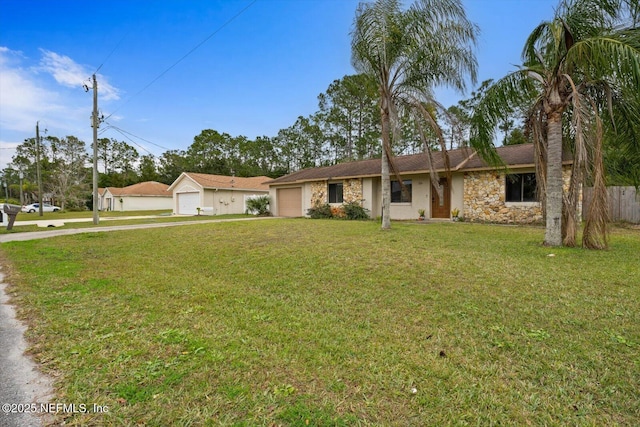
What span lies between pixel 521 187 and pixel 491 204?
1.29 meters

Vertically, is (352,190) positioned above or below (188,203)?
above

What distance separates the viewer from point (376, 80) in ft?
34.0

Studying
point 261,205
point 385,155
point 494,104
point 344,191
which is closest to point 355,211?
point 344,191

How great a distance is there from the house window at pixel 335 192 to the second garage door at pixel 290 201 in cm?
273

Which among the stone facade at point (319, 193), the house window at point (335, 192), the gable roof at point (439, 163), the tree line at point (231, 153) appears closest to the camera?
the gable roof at point (439, 163)

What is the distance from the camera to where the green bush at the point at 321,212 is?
18.0 metres

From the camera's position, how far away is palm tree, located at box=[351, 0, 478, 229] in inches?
366

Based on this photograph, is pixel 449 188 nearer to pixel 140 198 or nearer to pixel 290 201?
pixel 290 201

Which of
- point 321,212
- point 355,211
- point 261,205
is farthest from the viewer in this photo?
point 261,205

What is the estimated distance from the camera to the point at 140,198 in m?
38.0

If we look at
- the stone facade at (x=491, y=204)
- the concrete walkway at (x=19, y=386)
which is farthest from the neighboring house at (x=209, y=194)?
the concrete walkway at (x=19, y=386)

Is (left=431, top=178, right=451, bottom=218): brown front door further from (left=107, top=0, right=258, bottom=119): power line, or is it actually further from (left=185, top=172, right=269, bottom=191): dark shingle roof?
(left=185, top=172, right=269, bottom=191): dark shingle roof

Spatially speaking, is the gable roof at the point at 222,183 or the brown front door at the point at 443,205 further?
the gable roof at the point at 222,183

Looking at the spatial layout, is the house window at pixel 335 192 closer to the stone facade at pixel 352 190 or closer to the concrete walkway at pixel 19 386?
the stone facade at pixel 352 190
